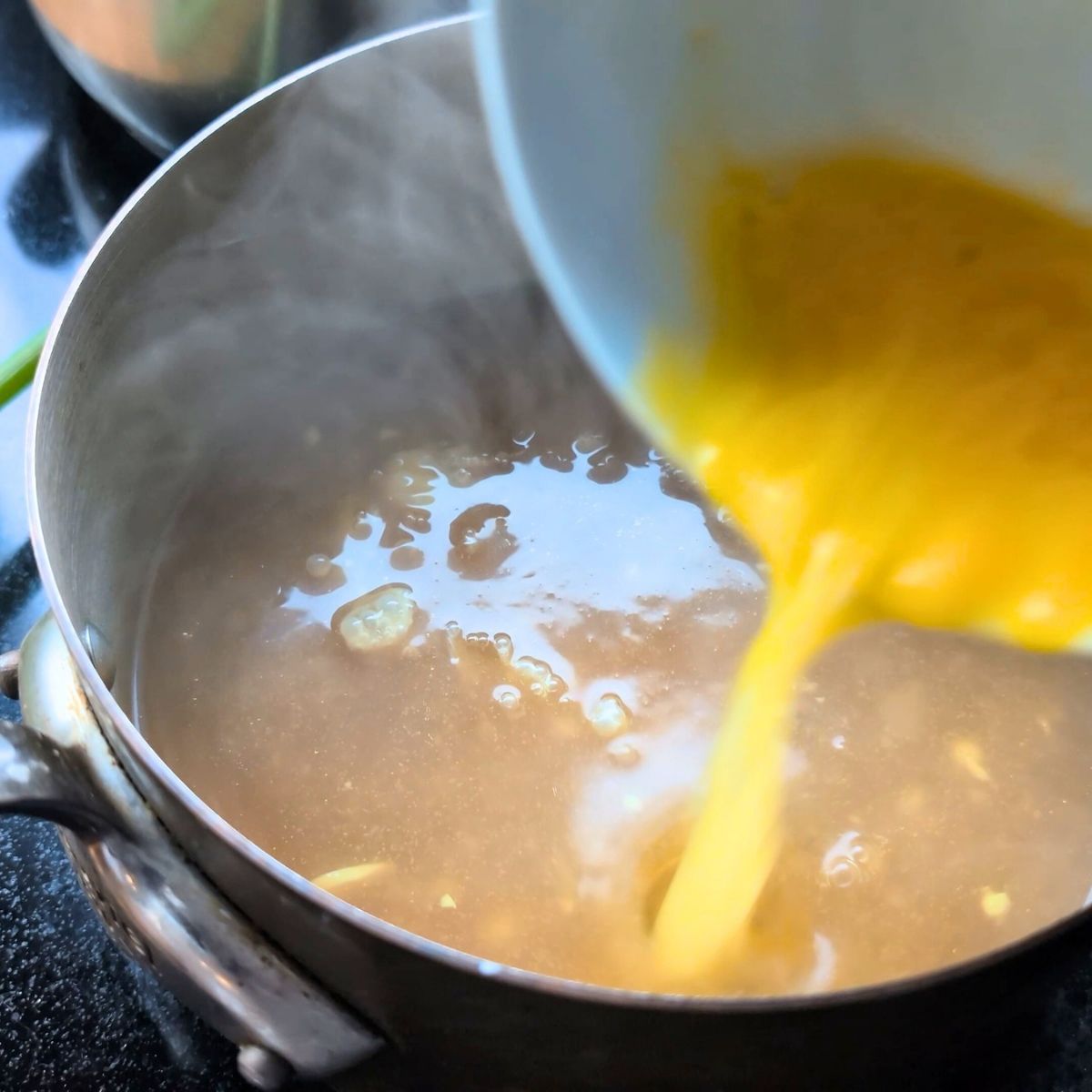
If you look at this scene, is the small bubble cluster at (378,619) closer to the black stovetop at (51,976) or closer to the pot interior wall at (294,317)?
the pot interior wall at (294,317)

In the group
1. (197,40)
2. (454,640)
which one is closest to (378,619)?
(454,640)

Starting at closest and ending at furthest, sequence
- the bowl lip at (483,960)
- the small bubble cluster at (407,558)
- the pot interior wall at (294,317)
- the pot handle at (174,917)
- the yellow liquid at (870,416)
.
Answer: the bowl lip at (483,960) < the pot handle at (174,917) < the yellow liquid at (870,416) < the pot interior wall at (294,317) < the small bubble cluster at (407,558)

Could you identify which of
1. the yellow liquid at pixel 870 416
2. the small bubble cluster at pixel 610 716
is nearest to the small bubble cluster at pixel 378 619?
the small bubble cluster at pixel 610 716

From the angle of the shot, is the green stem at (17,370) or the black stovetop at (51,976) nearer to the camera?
the black stovetop at (51,976)

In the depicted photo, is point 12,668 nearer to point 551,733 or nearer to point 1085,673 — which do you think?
point 551,733

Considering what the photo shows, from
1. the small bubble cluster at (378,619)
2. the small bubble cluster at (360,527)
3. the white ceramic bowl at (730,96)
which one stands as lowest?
the small bubble cluster at (378,619)

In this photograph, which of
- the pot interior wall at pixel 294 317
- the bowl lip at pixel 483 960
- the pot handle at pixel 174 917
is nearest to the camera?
the bowl lip at pixel 483 960

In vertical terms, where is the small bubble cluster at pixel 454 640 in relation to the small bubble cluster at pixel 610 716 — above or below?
above

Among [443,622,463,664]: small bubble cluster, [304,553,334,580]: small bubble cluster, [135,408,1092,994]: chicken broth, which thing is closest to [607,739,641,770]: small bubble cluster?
[135,408,1092,994]: chicken broth

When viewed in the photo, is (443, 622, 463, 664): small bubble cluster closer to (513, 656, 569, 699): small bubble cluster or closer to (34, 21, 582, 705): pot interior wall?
(513, 656, 569, 699): small bubble cluster
